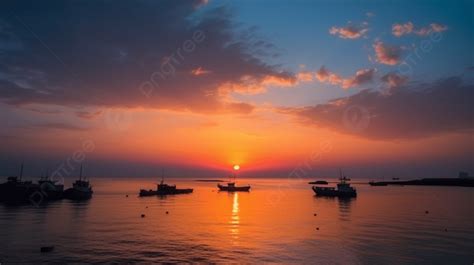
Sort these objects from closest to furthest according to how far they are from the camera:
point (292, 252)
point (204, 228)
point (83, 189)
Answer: point (292, 252) → point (204, 228) → point (83, 189)

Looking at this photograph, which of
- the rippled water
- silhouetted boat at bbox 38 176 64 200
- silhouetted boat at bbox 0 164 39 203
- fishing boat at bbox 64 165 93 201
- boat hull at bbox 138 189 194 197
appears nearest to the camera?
the rippled water

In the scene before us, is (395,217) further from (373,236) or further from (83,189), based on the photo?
(83,189)

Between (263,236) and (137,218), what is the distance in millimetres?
28057

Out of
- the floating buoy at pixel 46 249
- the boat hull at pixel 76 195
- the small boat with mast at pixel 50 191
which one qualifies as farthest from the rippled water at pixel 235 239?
the boat hull at pixel 76 195

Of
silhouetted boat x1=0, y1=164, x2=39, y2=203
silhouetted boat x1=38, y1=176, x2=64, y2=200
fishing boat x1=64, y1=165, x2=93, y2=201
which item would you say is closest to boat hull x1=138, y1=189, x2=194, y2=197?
fishing boat x1=64, y1=165, x2=93, y2=201

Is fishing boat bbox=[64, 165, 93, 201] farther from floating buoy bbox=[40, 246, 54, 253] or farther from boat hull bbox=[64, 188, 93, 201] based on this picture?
floating buoy bbox=[40, 246, 54, 253]

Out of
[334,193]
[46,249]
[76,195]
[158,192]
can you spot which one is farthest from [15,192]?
[334,193]

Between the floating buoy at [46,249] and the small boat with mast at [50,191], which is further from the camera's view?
the small boat with mast at [50,191]

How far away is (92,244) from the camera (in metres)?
38.0

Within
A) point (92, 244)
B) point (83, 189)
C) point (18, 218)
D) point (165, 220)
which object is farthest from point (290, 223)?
point (83, 189)

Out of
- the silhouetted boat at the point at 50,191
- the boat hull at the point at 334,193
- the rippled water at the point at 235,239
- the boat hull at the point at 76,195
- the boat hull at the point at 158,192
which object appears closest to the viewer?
the rippled water at the point at 235,239

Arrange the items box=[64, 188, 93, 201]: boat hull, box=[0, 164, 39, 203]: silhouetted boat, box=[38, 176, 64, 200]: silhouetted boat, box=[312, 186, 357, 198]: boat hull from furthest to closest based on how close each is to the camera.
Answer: box=[312, 186, 357, 198]: boat hull → box=[64, 188, 93, 201]: boat hull → box=[38, 176, 64, 200]: silhouetted boat → box=[0, 164, 39, 203]: silhouetted boat

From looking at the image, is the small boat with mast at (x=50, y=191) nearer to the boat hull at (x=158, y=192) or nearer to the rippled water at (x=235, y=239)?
the boat hull at (x=158, y=192)

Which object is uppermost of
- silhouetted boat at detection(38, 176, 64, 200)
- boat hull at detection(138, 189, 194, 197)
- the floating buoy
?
silhouetted boat at detection(38, 176, 64, 200)
